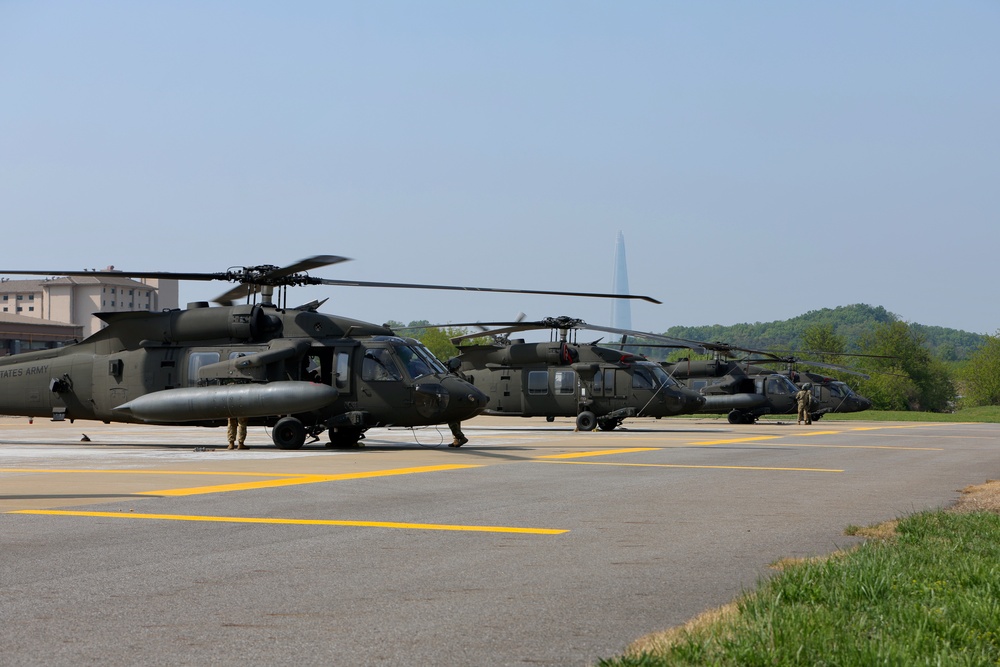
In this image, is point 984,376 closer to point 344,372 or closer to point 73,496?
point 344,372

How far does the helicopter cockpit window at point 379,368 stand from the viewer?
2253 cm

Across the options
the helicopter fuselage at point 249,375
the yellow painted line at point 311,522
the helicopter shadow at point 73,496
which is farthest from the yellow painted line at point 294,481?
the helicopter fuselage at point 249,375

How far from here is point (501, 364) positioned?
119 ft

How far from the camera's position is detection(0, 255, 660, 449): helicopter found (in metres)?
21.5

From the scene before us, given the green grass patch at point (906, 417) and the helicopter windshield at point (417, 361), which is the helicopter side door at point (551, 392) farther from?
the green grass patch at point (906, 417)

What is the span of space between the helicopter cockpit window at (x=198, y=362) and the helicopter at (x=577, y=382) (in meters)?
12.7

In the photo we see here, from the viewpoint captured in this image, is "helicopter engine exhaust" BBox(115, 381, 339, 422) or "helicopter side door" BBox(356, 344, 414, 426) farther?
"helicopter side door" BBox(356, 344, 414, 426)

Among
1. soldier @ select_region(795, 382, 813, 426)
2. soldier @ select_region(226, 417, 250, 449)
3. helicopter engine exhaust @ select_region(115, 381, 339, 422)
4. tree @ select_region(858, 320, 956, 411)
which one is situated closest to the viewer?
helicopter engine exhaust @ select_region(115, 381, 339, 422)

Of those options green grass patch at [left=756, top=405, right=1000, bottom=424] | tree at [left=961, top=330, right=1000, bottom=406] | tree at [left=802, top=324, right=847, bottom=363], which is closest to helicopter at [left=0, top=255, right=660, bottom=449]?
green grass patch at [left=756, top=405, right=1000, bottom=424]

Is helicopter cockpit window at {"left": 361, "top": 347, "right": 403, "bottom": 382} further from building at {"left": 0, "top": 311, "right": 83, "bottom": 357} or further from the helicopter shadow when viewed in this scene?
building at {"left": 0, "top": 311, "right": 83, "bottom": 357}

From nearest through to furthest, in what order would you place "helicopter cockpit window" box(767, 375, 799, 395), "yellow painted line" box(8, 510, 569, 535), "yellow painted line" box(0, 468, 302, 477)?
"yellow painted line" box(8, 510, 569, 535)
"yellow painted line" box(0, 468, 302, 477)
"helicopter cockpit window" box(767, 375, 799, 395)

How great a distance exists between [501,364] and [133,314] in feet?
48.3

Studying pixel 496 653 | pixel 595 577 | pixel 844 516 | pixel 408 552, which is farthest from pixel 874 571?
pixel 844 516

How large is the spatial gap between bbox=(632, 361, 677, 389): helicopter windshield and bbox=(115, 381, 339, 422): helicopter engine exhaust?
15420mm
